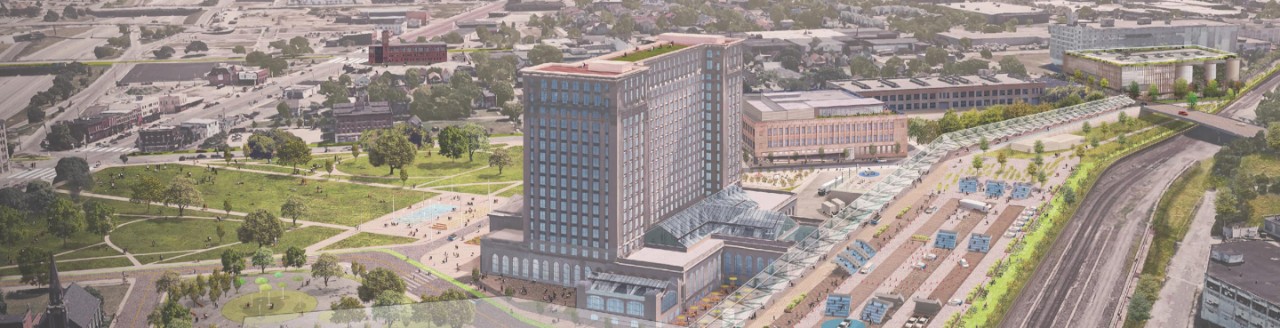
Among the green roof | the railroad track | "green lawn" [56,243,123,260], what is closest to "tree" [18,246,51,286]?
"green lawn" [56,243,123,260]

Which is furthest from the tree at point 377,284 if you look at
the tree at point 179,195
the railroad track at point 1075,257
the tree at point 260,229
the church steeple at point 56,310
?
the railroad track at point 1075,257

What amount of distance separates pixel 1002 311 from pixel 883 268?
15102 mm

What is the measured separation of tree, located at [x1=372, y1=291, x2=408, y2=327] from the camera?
482ft

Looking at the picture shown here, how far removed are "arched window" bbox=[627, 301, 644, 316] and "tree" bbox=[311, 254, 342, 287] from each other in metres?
36.3

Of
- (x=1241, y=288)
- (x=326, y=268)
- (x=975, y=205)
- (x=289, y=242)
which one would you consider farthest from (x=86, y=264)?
(x=1241, y=288)

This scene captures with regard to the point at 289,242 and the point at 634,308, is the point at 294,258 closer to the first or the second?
the point at 289,242

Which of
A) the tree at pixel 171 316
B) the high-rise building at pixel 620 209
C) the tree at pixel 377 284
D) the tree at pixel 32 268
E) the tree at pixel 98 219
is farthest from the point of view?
the tree at pixel 98 219

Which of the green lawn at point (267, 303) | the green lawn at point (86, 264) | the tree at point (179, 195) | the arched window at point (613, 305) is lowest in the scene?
the green lawn at point (267, 303)

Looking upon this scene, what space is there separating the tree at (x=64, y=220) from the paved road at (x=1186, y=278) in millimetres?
126769

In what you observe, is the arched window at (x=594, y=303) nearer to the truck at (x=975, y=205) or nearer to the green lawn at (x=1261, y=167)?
the truck at (x=975, y=205)

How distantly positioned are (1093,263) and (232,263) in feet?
312

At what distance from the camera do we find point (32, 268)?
166875mm

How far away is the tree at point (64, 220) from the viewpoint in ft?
607

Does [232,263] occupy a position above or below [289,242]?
above
